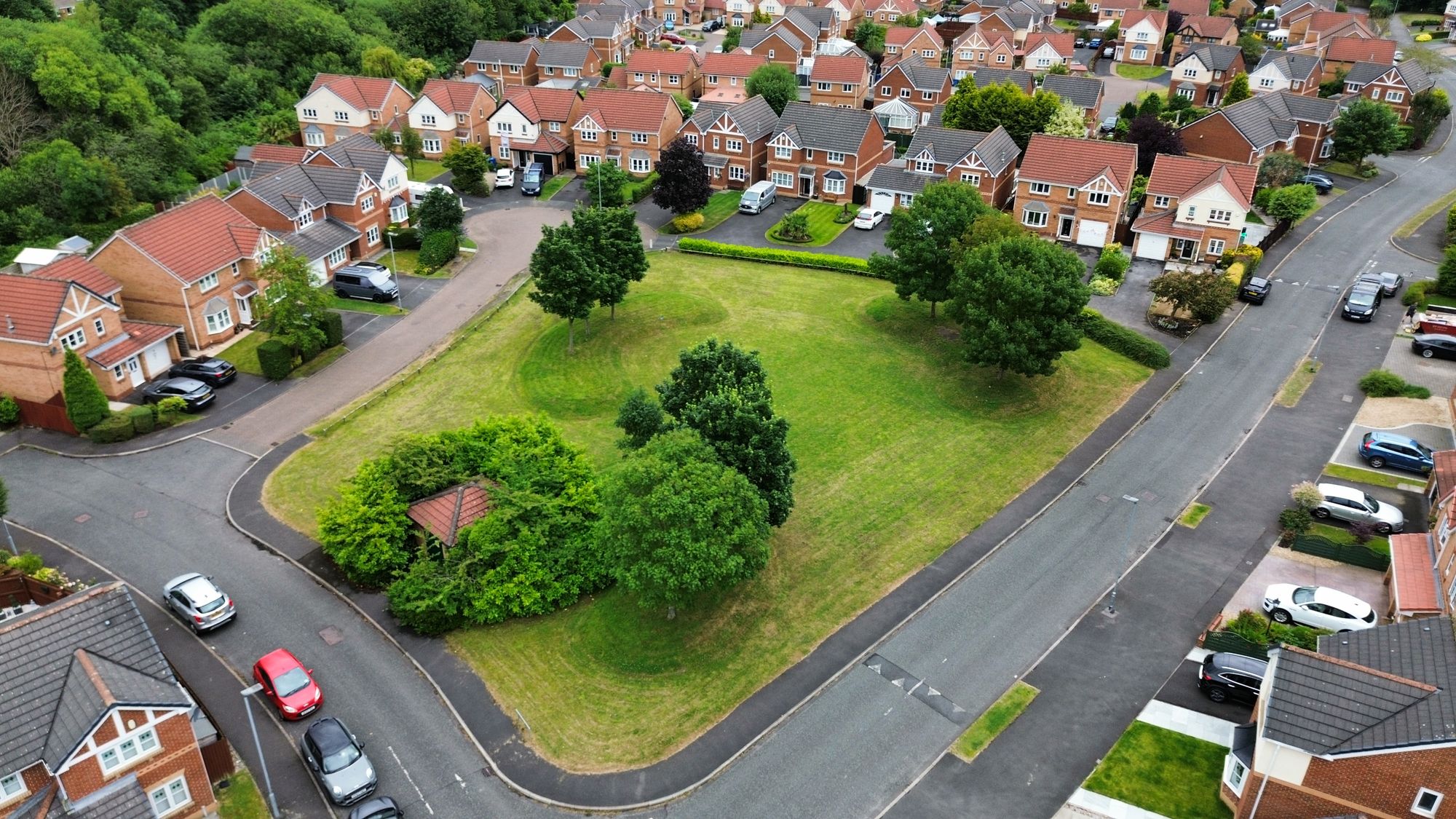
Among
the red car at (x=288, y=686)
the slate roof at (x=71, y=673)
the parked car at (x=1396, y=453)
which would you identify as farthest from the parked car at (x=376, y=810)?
the parked car at (x=1396, y=453)

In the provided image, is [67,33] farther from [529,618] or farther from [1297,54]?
[1297,54]

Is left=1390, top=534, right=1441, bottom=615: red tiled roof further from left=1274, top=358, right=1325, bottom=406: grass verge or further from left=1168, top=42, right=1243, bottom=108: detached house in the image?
left=1168, top=42, right=1243, bottom=108: detached house

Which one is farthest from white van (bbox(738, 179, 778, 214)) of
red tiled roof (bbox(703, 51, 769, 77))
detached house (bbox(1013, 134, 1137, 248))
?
red tiled roof (bbox(703, 51, 769, 77))

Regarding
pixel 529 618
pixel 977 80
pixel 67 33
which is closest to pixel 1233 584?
pixel 529 618

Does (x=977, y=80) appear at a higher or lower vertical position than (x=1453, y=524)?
higher

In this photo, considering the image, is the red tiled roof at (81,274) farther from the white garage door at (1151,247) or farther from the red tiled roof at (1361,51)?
the red tiled roof at (1361,51)

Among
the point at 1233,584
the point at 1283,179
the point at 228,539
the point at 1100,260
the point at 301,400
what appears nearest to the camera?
the point at 1233,584

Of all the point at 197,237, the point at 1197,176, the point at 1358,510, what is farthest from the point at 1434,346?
the point at 197,237
